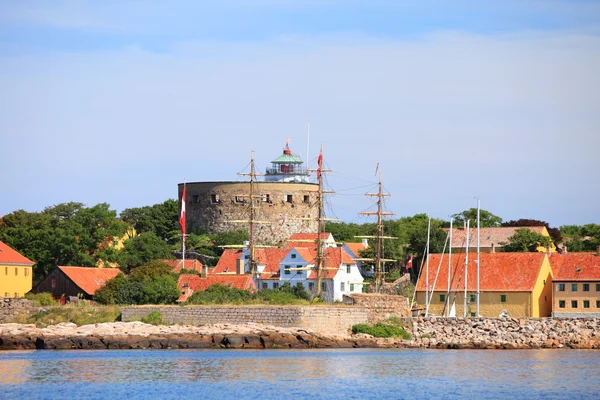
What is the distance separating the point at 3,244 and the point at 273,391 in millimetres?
30110

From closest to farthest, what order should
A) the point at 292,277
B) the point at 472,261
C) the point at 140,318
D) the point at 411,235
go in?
the point at 140,318 < the point at 472,261 < the point at 292,277 < the point at 411,235

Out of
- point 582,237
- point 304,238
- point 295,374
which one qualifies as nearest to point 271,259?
point 304,238

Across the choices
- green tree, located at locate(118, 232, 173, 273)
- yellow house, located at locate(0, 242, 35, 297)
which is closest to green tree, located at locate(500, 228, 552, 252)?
green tree, located at locate(118, 232, 173, 273)

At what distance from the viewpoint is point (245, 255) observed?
234 feet

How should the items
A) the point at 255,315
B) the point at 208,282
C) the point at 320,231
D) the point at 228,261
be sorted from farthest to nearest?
the point at 228,261
the point at 320,231
the point at 208,282
the point at 255,315

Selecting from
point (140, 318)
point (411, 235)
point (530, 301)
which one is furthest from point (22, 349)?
point (411, 235)

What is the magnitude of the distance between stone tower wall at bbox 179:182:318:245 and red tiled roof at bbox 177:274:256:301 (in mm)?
19385

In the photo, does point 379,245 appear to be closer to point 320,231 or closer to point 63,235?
point 320,231

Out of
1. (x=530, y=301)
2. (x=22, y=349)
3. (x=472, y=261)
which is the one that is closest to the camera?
(x=22, y=349)

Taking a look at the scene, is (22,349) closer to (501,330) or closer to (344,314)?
(344,314)

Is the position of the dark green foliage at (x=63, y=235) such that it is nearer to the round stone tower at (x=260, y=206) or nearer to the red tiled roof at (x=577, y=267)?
the round stone tower at (x=260, y=206)

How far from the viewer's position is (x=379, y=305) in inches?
2224

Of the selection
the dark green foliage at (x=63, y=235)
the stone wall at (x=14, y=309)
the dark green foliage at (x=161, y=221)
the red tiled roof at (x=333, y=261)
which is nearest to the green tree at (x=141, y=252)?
the dark green foliage at (x=63, y=235)

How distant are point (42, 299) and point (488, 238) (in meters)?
26.4
